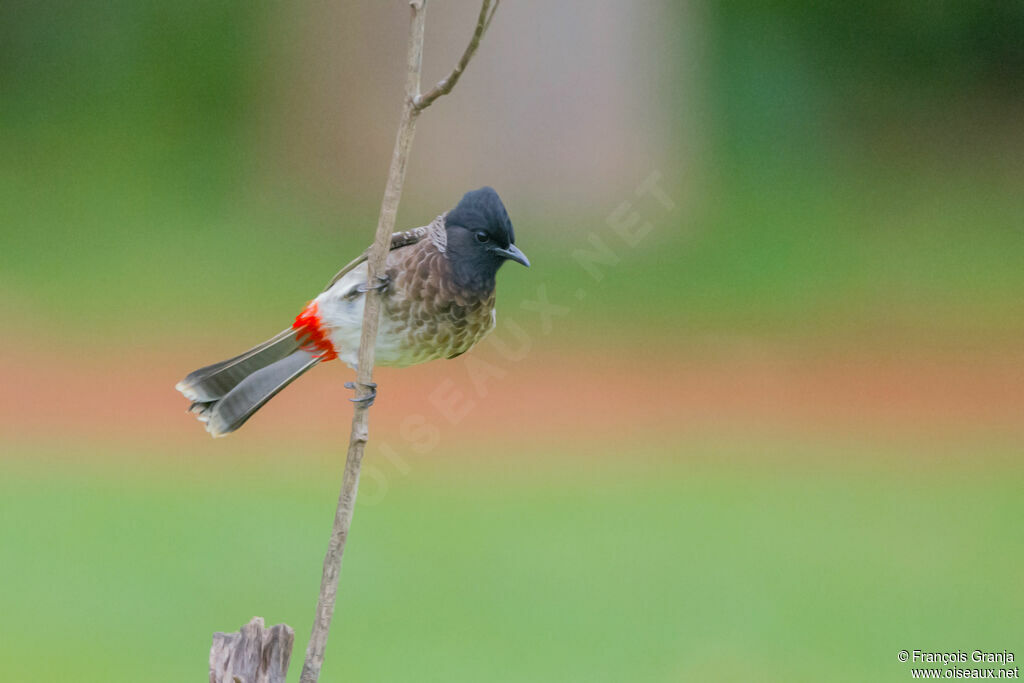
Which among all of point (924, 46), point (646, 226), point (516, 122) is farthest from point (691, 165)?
point (924, 46)

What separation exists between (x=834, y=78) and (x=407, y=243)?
10.8 m

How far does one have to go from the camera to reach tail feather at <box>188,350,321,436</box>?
2.85 metres

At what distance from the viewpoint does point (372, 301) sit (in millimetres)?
2137

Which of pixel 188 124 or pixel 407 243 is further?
pixel 188 124

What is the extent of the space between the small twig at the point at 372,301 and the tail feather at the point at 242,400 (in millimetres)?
673

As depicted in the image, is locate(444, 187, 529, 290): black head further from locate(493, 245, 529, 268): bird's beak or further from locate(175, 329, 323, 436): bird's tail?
locate(175, 329, 323, 436): bird's tail

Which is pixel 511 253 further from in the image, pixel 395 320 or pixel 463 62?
pixel 463 62

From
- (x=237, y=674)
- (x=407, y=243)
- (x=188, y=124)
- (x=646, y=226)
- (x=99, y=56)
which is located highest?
(x=99, y=56)

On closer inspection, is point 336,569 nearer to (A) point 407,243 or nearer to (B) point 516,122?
(A) point 407,243

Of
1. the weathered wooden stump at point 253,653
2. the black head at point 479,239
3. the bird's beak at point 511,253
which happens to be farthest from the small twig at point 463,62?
the weathered wooden stump at point 253,653

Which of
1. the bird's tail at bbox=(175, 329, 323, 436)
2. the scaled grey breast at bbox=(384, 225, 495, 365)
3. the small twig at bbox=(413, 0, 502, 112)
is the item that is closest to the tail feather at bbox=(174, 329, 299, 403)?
the bird's tail at bbox=(175, 329, 323, 436)

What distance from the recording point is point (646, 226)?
10930 mm

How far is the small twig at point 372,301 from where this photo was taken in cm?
196

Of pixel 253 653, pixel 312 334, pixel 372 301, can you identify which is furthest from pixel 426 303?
pixel 253 653
